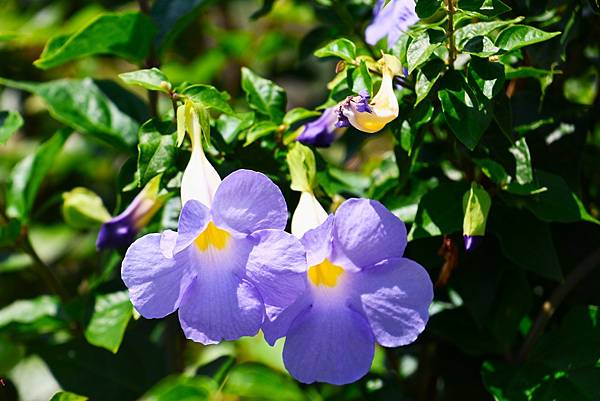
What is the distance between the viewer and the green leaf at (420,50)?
942 mm

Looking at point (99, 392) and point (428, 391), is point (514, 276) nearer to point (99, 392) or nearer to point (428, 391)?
point (428, 391)

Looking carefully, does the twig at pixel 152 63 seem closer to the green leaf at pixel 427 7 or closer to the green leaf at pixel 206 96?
the green leaf at pixel 206 96

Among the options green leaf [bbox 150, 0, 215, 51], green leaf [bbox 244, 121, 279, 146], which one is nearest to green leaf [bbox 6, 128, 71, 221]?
green leaf [bbox 150, 0, 215, 51]

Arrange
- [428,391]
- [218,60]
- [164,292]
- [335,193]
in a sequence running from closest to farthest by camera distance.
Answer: [164,292] → [335,193] → [428,391] → [218,60]

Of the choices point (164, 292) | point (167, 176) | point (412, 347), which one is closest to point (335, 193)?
point (167, 176)

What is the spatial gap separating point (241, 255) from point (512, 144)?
402 millimetres

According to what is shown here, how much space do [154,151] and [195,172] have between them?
82 millimetres

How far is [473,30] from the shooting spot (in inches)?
39.6

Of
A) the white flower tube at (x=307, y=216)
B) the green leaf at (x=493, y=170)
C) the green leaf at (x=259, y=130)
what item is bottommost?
the green leaf at (x=493, y=170)

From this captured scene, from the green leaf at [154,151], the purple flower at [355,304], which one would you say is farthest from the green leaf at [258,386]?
the green leaf at [154,151]

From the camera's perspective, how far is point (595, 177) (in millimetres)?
1550

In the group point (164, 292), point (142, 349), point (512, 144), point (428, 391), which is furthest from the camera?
point (142, 349)

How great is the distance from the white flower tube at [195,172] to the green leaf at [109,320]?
342 millimetres

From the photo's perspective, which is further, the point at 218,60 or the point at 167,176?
the point at 218,60
